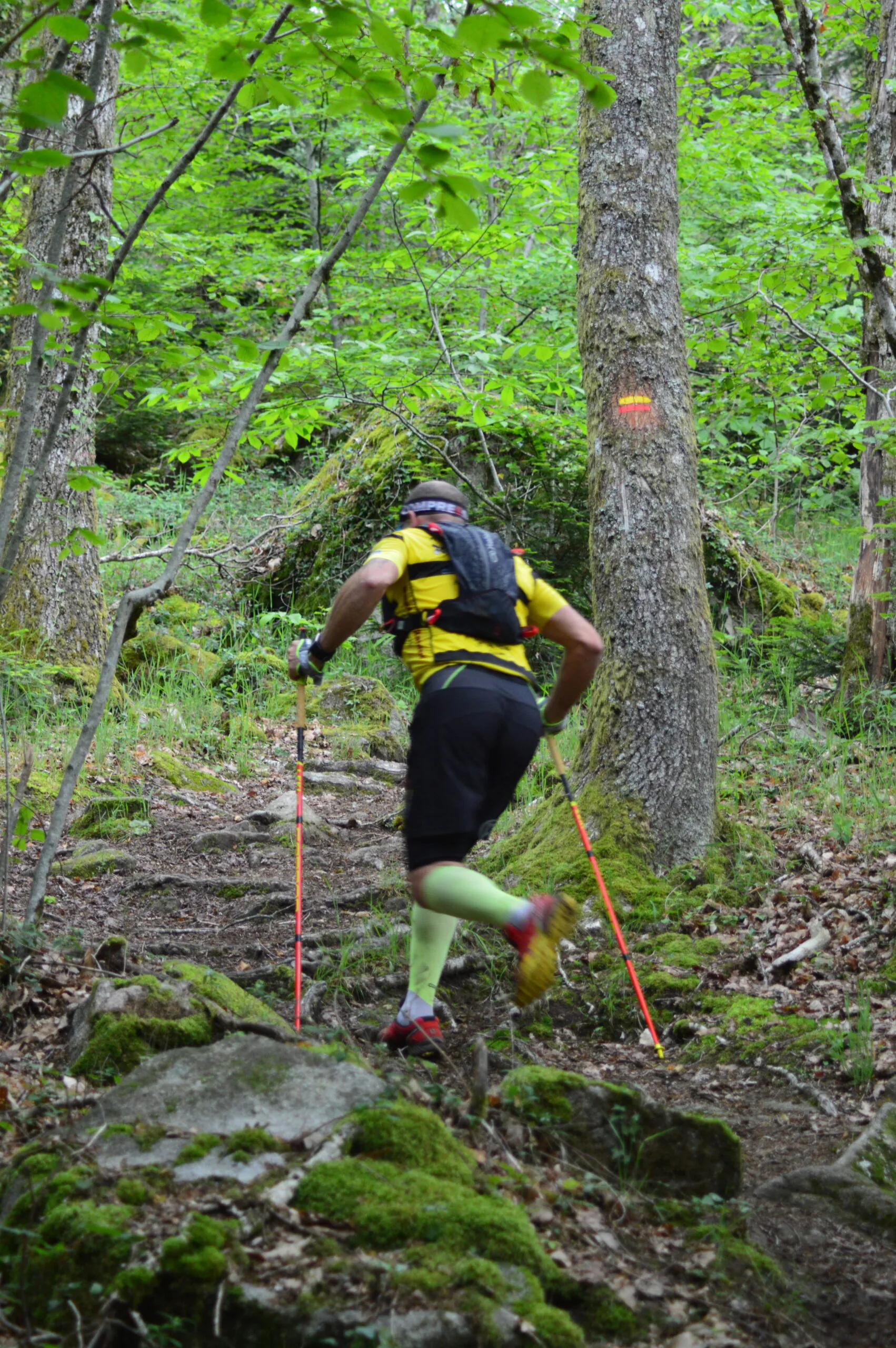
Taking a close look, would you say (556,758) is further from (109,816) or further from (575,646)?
(109,816)

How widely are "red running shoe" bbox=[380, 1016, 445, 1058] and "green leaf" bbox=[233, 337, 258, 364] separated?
2.55 metres

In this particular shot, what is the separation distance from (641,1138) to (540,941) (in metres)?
0.65

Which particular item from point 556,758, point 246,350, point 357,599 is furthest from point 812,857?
point 246,350

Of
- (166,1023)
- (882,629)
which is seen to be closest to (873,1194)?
(166,1023)

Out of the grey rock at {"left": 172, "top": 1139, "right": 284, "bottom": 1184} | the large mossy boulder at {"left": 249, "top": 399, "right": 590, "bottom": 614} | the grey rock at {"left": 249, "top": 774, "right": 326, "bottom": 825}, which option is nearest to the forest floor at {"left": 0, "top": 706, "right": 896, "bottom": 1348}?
the grey rock at {"left": 249, "top": 774, "right": 326, "bottom": 825}

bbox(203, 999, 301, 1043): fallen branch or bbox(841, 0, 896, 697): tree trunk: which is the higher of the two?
bbox(841, 0, 896, 697): tree trunk

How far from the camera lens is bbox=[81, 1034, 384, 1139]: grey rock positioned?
2.48 meters

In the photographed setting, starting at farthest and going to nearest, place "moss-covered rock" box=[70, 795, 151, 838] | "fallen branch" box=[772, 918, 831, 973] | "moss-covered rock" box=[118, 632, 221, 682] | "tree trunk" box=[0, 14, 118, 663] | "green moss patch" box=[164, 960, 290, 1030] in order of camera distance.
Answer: "moss-covered rock" box=[118, 632, 221, 682] < "tree trunk" box=[0, 14, 118, 663] < "moss-covered rock" box=[70, 795, 151, 838] < "fallen branch" box=[772, 918, 831, 973] < "green moss patch" box=[164, 960, 290, 1030]

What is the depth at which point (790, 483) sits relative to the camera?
18.3m

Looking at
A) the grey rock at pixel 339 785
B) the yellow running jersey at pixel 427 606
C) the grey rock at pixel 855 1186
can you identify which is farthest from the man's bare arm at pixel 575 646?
the grey rock at pixel 339 785

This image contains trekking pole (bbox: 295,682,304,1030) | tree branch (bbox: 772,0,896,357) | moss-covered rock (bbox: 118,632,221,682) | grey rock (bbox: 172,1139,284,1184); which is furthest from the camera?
moss-covered rock (bbox: 118,632,221,682)

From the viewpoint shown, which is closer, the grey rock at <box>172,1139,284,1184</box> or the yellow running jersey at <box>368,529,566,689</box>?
the grey rock at <box>172,1139,284,1184</box>

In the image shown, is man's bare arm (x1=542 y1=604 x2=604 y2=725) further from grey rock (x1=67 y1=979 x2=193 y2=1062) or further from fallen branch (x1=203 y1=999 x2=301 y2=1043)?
grey rock (x1=67 y1=979 x2=193 y2=1062)

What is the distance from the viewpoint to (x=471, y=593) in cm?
374
